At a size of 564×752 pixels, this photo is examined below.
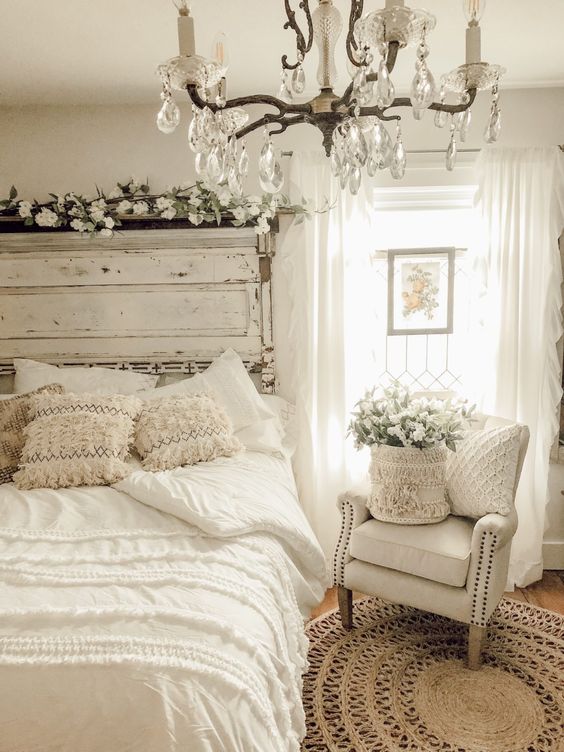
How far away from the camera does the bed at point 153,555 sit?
1.18 metres

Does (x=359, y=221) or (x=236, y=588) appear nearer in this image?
(x=236, y=588)

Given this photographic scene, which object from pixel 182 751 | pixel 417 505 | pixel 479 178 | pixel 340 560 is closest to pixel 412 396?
pixel 417 505

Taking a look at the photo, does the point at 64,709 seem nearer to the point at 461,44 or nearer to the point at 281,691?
the point at 281,691

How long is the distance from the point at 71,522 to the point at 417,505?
55.0 inches

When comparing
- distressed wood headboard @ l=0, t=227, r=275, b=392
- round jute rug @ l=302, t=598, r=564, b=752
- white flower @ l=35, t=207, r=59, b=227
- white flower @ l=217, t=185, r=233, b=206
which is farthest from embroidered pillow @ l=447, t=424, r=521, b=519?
white flower @ l=35, t=207, r=59, b=227

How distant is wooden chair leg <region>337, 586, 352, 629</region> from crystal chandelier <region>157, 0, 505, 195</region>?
186 cm

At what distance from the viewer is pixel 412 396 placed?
2.85 m

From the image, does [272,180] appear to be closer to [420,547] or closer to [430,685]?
[420,547]

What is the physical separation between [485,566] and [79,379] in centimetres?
209

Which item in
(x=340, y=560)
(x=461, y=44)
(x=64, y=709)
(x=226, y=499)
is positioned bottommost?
(x=340, y=560)

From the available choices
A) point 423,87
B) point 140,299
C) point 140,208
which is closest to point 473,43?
point 423,87

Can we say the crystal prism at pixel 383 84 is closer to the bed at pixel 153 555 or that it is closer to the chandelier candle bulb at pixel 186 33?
the chandelier candle bulb at pixel 186 33

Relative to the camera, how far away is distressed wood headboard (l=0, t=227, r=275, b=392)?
315 cm

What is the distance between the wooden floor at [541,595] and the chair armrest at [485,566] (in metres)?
0.83
